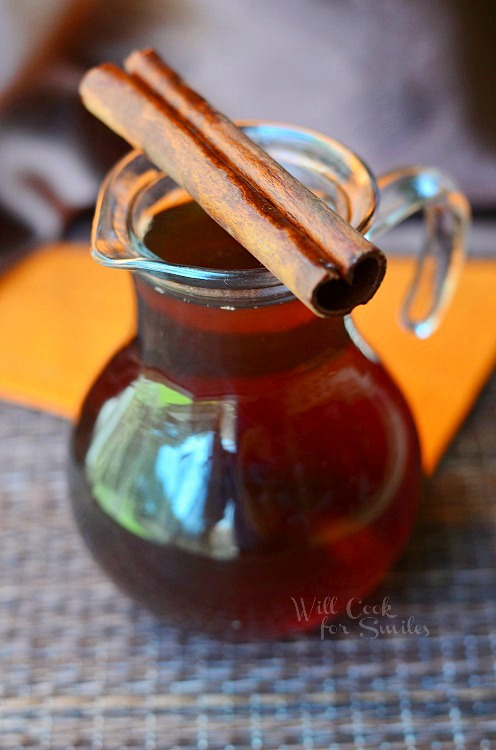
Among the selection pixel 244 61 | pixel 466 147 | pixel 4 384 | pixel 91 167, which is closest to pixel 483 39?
pixel 466 147


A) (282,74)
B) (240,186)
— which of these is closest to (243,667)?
(240,186)

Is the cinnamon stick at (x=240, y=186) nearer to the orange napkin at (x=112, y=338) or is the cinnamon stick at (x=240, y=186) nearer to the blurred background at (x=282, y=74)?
the orange napkin at (x=112, y=338)

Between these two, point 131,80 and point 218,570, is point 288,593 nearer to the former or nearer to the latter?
point 218,570

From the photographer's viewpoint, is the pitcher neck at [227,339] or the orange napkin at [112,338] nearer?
the pitcher neck at [227,339]

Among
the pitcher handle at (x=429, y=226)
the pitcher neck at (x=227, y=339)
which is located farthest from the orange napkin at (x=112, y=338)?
the pitcher neck at (x=227, y=339)

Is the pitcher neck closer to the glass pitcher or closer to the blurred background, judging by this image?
the glass pitcher

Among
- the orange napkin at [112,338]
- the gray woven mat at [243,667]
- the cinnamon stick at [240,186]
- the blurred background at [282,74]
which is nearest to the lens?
the cinnamon stick at [240,186]

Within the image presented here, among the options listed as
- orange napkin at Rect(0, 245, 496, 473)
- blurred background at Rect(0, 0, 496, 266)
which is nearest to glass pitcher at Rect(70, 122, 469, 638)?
orange napkin at Rect(0, 245, 496, 473)

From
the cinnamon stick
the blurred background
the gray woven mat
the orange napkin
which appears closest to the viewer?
the cinnamon stick
